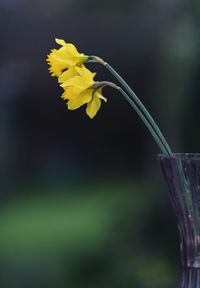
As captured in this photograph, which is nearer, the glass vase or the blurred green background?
the glass vase

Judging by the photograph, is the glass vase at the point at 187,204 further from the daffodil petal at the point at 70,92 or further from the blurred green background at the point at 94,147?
the blurred green background at the point at 94,147

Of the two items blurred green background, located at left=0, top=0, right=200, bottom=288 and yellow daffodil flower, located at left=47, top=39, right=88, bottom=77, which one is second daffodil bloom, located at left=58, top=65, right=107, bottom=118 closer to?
yellow daffodil flower, located at left=47, top=39, right=88, bottom=77

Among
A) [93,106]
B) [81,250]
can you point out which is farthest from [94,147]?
[93,106]

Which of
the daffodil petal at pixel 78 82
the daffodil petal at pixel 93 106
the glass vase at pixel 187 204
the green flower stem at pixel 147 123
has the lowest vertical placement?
the glass vase at pixel 187 204

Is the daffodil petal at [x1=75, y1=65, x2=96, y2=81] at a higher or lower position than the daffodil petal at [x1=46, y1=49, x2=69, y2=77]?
lower

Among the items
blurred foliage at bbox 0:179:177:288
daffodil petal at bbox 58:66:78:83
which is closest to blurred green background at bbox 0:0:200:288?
blurred foliage at bbox 0:179:177:288

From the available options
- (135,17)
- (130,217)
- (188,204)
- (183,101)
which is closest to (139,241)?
A: (130,217)

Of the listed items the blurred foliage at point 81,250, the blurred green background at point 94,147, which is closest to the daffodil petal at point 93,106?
the blurred foliage at point 81,250
